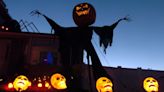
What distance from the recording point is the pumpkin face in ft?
47.2

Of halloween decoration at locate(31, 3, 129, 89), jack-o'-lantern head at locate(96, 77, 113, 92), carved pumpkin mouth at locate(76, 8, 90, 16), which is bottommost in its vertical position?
jack-o'-lantern head at locate(96, 77, 113, 92)

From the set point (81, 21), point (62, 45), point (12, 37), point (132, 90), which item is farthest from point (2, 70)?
point (132, 90)

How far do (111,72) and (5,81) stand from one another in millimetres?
7263

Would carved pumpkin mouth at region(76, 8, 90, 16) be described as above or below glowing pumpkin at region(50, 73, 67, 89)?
above

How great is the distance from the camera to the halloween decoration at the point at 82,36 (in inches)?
572

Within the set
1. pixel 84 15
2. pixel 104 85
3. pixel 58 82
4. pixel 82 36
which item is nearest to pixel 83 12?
pixel 84 15

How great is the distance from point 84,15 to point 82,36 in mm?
1366

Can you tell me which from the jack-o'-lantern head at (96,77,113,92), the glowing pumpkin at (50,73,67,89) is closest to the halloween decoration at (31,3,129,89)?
the glowing pumpkin at (50,73,67,89)

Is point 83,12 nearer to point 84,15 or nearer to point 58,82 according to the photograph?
point 84,15

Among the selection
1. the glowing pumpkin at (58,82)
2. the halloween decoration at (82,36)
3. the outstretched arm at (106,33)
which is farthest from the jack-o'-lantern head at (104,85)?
the outstretched arm at (106,33)

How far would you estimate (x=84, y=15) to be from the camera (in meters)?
14.4

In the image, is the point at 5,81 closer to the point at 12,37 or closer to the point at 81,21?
the point at 12,37

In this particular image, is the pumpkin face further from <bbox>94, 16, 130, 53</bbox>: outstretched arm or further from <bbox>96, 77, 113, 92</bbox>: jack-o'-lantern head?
<bbox>96, 77, 113, 92</bbox>: jack-o'-lantern head

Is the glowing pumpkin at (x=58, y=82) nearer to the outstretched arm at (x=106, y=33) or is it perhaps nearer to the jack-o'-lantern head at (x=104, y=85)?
the jack-o'-lantern head at (x=104, y=85)
